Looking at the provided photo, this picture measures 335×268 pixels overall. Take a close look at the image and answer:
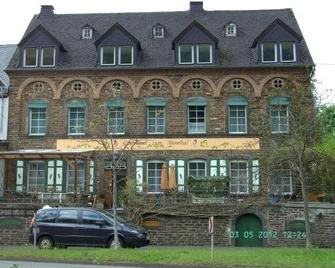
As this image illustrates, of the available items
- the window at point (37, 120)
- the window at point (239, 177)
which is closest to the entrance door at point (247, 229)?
the window at point (239, 177)

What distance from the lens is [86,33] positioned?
1411 inches

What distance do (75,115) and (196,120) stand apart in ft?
22.6

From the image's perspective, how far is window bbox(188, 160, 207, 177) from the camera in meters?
31.6

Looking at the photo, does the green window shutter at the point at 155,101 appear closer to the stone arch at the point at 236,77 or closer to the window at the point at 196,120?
the window at the point at 196,120

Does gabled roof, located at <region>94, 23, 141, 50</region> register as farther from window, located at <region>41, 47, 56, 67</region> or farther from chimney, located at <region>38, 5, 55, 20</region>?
chimney, located at <region>38, 5, 55, 20</region>

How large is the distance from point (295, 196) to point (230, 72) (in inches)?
308

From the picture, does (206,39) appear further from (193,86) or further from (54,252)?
(54,252)

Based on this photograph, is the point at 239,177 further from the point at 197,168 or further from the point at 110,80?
the point at 110,80

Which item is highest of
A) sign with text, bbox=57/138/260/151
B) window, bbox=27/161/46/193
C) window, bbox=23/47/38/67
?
window, bbox=23/47/38/67

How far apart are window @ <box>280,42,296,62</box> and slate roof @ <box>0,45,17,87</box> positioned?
16057 millimetres

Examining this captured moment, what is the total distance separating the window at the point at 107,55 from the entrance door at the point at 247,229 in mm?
11998

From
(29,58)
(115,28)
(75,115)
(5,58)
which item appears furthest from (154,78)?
(5,58)

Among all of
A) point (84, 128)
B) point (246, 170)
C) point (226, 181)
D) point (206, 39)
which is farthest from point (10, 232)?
point (206, 39)

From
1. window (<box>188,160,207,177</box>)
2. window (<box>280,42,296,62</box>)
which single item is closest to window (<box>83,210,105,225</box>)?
window (<box>188,160,207,177</box>)
